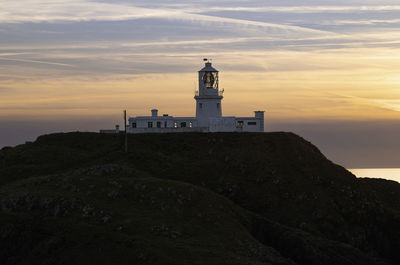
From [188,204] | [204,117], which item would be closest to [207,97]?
[204,117]

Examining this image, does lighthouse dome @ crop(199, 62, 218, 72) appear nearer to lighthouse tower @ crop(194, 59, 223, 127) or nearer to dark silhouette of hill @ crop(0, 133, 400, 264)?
lighthouse tower @ crop(194, 59, 223, 127)

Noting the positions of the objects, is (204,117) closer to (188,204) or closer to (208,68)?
(208,68)

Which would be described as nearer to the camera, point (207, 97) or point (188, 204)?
point (188, 204)

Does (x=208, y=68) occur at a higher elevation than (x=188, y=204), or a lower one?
higher

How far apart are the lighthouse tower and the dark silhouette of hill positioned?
10.7 meters

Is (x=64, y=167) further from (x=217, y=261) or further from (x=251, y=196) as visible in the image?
(x=217, y=261)

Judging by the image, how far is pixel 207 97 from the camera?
96812 millimetres

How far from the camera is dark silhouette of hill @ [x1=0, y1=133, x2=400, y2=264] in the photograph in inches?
2009

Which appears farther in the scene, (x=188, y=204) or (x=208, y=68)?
(x=208, y=68)

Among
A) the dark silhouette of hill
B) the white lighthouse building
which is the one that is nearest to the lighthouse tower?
the white lighthouse building

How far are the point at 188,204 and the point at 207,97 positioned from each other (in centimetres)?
3940

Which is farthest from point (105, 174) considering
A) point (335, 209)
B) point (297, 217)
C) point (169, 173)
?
point (335, 209)

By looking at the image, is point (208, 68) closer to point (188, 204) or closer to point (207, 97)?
point (207, 97)

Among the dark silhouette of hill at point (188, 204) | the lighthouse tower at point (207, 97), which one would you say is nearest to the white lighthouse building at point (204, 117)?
the lighthouse tower at point (207, 97)
